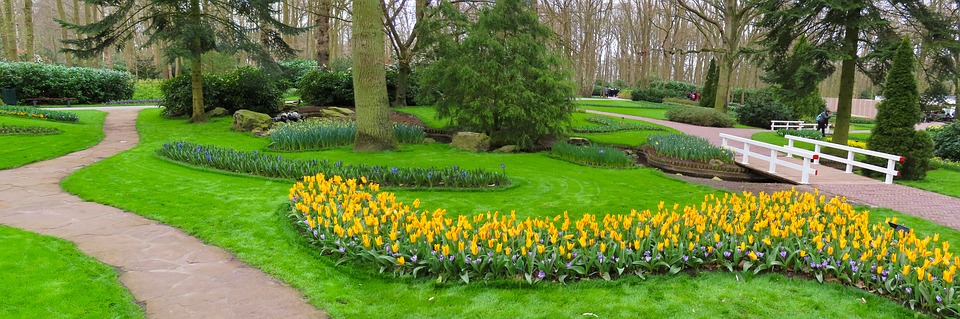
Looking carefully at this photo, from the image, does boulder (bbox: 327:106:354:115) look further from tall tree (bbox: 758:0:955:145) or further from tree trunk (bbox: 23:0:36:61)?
tree trunk (bbox: 23:0:36:61)

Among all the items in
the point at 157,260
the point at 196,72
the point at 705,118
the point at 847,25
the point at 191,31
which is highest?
the point at 847,25

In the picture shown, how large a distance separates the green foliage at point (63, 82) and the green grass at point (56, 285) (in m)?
22.9

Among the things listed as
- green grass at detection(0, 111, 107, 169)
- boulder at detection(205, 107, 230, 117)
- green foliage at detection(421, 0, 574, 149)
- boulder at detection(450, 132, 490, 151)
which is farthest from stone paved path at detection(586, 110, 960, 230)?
boulder at detection(205, 107, 230, 117)

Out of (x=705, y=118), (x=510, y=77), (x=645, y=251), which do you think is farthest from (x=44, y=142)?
(x=705, y=118)

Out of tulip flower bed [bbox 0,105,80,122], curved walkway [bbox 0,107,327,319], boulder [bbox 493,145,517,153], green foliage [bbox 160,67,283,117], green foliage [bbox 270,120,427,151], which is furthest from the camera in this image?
green foliage [bbox 160,67,283,117]

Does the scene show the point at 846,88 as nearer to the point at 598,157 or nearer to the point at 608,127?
the point at 608,127

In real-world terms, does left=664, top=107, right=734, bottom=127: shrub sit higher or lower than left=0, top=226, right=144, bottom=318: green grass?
higher

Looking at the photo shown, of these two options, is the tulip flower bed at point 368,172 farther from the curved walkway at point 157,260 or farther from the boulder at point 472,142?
the boulder at point 472,142

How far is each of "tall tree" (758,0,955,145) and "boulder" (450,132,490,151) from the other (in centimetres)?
876

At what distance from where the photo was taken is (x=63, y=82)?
24438 mm

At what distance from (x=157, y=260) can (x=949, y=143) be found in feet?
74.2

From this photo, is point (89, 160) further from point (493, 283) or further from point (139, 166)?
point (493, 283)

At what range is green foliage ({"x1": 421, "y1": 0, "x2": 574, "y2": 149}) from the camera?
13.9 metres

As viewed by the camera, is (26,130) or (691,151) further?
(26,130)
